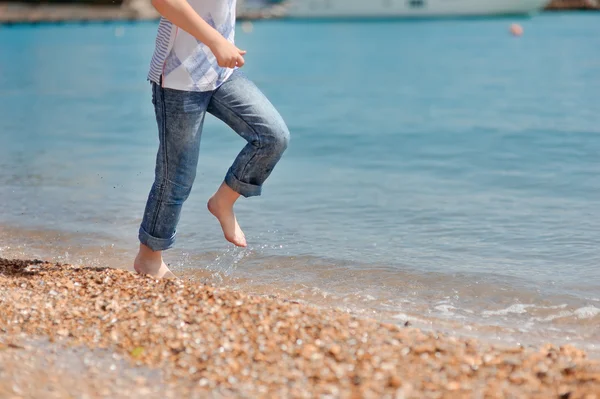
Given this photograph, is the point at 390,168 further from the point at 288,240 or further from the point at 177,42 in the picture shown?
the point at 177,42

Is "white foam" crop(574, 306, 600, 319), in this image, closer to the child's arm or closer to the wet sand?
the wet sand

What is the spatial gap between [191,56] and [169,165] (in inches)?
21.4

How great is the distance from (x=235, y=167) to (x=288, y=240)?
1912 millimetres

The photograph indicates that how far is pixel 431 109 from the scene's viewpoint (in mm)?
16031

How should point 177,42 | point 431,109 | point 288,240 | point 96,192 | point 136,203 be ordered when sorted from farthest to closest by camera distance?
1. point 431,109
2. point 96,192
3. point 136,203
4. point 288,240
5. point 177,42

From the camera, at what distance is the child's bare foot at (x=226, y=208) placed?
14.8 ft

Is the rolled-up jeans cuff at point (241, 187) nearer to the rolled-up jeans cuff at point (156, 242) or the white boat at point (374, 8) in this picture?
the rolled-up jeans cuff at point (156, 242)

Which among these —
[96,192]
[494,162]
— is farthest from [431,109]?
[96,192]

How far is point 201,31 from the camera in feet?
12.8

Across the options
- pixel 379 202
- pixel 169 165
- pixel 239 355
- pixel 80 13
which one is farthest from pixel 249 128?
pixel 80 13

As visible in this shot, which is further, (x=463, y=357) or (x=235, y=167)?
(x=235, y=167)

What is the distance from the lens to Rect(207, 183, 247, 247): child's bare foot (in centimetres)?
452

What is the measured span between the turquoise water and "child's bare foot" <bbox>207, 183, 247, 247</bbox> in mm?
445

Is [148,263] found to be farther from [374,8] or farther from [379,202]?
[374,8]
